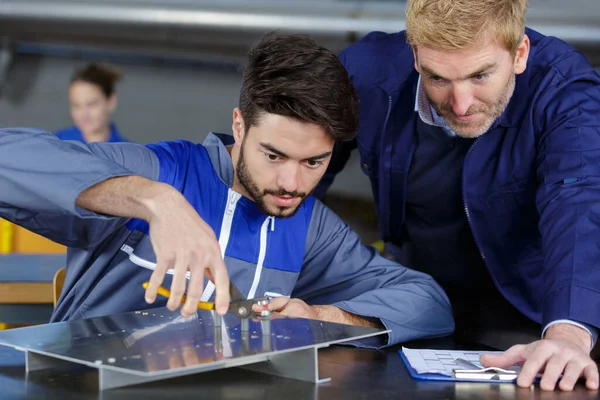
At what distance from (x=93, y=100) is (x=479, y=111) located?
12.0 feet

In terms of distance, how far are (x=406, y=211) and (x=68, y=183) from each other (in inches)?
41.7

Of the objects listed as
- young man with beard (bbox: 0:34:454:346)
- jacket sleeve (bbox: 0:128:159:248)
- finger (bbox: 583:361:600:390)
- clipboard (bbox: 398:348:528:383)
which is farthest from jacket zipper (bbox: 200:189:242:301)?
finger (bbox: 583:361:600:390)

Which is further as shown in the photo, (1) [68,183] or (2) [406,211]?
(2) [406,211]

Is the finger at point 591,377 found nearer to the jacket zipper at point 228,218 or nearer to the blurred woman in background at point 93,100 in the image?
the jacket zipper at point 228,218

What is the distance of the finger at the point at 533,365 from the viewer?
4.44ft

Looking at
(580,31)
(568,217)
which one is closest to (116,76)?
(580,31)

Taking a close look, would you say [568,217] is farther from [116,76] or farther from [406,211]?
[116,76]

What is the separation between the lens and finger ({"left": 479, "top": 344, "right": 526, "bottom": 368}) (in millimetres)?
1414

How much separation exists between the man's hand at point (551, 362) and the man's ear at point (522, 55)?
692mm

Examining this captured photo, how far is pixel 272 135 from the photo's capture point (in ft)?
5.73

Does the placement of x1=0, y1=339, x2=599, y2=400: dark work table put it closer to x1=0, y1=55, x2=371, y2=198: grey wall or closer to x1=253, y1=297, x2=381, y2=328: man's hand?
x1=253, y1=297, x2=381, y2=328: man's hand

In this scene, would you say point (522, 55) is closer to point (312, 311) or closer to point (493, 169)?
point (493, 169)

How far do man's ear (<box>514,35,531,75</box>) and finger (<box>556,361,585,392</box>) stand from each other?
0.76 metres

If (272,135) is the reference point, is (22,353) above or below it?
below
